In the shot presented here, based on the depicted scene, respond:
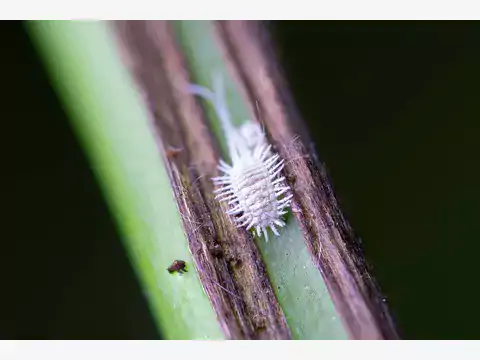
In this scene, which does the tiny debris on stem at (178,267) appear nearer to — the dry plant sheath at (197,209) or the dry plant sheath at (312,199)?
the dry plant sheath at (197,209)

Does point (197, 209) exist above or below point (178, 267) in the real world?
above

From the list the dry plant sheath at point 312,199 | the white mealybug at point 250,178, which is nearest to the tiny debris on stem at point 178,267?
the white mealybug at point 250,178

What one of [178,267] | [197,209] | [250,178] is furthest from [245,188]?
[178,267]

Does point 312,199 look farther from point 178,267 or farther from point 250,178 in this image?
point 178,267

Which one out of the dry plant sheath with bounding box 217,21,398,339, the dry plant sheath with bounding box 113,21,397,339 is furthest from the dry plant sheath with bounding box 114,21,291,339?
the dry plant sheath with bounding box 217,21,398,339

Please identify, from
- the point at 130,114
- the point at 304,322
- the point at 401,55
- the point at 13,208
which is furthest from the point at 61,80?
the point at 401,55

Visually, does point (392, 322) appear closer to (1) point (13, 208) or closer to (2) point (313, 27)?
(2) point (313, 27)

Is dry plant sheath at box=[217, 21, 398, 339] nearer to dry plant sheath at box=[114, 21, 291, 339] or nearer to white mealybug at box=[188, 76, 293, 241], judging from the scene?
white mealybug at box=[188, 76, 293, 241]

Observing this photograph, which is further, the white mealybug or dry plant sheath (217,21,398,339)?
the white mealybug
